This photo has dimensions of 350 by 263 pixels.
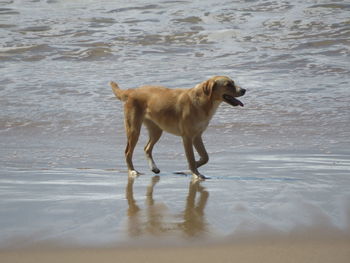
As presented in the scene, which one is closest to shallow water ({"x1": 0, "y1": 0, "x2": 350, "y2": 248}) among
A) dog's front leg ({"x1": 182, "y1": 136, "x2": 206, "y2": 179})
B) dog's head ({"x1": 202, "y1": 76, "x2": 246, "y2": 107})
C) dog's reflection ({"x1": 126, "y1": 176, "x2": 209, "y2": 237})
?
dog's reflection ({"x1": 126, "y1": 176, "x2": 209, "y2": 237})

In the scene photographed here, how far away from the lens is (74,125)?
11.2 metres

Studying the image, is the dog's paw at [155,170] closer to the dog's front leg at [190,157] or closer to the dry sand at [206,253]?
the dog's front leg at [190,157]

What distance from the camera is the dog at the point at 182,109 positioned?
25.9 feet

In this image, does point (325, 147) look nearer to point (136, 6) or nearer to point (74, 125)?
point (74, 125)

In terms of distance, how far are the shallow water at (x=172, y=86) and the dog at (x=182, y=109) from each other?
33 centimetres

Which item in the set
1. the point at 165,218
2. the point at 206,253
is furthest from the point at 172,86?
the point at 206,253

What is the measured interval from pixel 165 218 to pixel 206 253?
0.94 metres

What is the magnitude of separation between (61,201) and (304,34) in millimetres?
13066

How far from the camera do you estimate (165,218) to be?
17.6 feet

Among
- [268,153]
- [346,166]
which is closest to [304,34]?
[268,153]

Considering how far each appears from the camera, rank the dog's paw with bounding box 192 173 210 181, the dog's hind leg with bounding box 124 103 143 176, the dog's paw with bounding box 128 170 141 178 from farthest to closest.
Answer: the dog's hind leg with bounding box 124 103 143 176 → the dog's paw with bounding box 128 170 141 178 → the dog's paw with bounding box 192 173 210 181

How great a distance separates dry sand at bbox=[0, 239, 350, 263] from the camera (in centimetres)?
436

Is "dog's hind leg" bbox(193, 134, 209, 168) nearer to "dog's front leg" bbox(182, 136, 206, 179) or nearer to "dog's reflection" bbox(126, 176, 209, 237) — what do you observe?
"dog's front leg" bbox(182, 136, 206, 179)

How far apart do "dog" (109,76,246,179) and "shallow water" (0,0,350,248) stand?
13.0 inches
